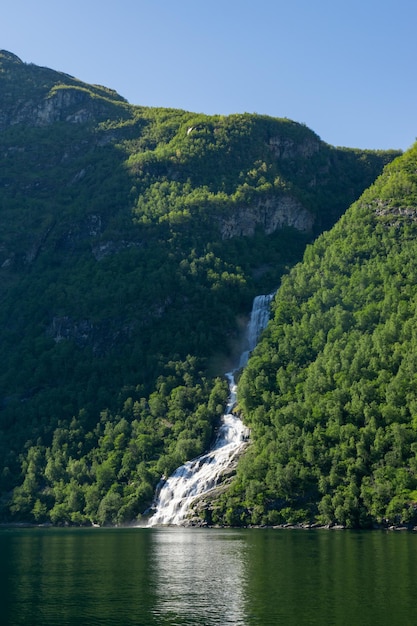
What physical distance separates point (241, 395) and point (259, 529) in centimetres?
4960

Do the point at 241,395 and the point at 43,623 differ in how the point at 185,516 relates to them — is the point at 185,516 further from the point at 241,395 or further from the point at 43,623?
the point at 43,623

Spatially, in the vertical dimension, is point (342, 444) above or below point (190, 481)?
above

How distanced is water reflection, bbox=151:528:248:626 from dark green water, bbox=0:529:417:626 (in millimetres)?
110

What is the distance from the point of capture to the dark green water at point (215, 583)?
6469 centimetres

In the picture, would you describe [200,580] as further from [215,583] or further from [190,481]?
[190,481]

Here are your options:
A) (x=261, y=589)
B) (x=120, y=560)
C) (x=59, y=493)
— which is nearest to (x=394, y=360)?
(x=59, y=493)

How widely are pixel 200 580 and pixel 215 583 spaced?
2.71 metres

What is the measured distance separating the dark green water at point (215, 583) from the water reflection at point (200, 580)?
0.36 ft

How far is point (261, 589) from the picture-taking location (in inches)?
2965

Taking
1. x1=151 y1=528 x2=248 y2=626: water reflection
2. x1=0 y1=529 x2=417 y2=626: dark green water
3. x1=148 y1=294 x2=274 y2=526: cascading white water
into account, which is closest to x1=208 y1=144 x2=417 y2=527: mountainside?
x1=148 y1=294 x2=274 y2=526: cascading white water

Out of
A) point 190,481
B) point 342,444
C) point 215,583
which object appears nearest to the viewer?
point 215,583

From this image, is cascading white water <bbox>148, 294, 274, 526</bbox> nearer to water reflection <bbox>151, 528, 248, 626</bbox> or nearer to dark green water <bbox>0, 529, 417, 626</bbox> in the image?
water reflection <bbox>151, 528, 248, 626</bbox>

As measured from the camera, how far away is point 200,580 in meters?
82.6

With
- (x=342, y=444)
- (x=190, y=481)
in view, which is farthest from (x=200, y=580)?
(x=190, y=481)
